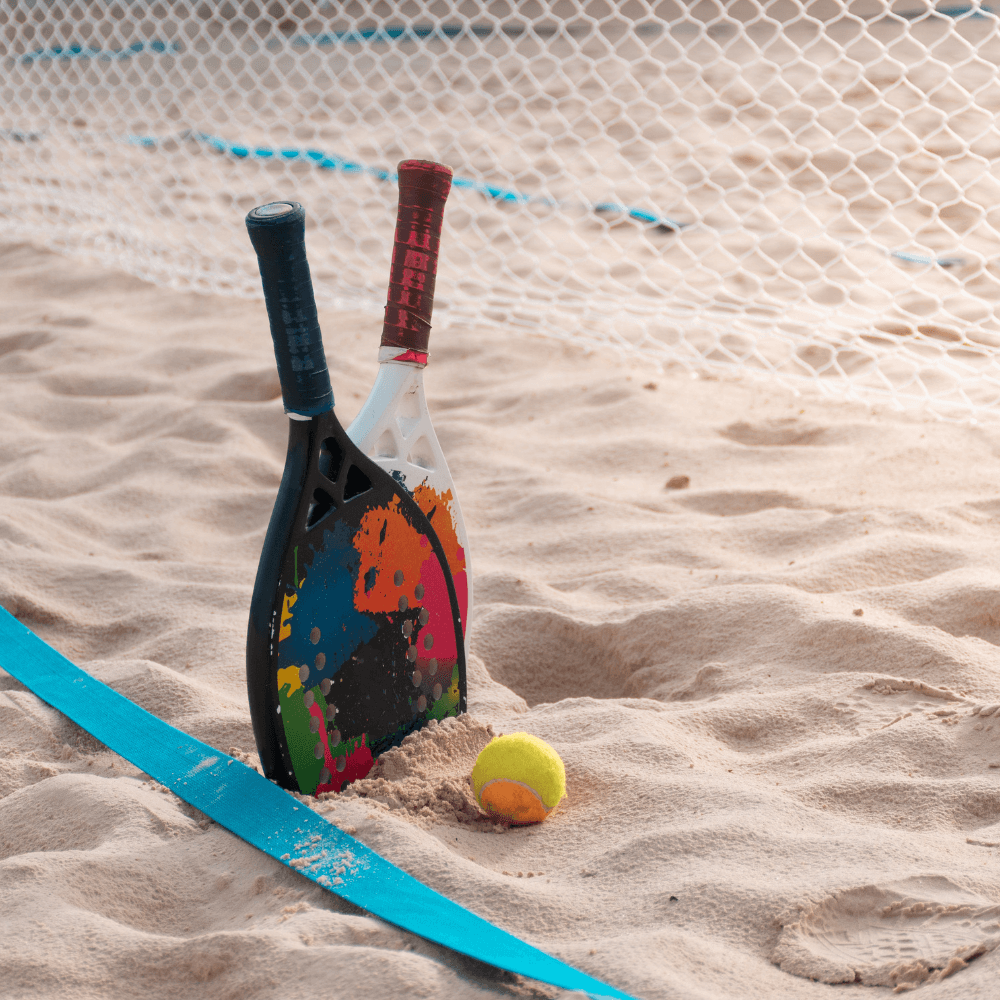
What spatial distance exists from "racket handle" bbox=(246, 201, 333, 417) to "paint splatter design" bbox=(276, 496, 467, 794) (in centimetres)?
15

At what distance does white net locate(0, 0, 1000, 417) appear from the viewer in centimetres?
281

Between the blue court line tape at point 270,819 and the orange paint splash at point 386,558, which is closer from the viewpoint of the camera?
the blue court line tape at point 270,819

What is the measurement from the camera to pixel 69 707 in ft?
4.46

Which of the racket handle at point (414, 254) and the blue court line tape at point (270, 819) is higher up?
the racket handle at point (414, 254)

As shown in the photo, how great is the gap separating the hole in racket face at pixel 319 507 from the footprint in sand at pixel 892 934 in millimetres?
628

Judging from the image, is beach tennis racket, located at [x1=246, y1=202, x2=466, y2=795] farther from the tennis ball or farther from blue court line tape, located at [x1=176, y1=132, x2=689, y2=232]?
blue court line tape, located at [x1=176, y1=132, x2=689, y2=232]

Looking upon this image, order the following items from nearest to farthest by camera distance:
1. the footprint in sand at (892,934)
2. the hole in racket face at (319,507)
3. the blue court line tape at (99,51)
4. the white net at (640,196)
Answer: the footprint in sand at (892,934), the hole in racket face at (319,507), the white net at (640,196), the blue court line tape at (99,51)

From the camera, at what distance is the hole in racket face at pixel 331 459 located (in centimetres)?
114

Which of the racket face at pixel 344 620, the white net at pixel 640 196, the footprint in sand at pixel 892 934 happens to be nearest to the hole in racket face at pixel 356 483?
the racket face at pixel 344 620

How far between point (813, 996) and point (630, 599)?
86 cm

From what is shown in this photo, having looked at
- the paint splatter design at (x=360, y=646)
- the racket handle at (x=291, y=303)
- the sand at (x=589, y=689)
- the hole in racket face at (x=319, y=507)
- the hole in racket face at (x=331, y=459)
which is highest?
the racket handle at (x=291, y=303)

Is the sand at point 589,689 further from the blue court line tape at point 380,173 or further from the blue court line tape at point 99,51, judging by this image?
the blue court line tape at point 99,51

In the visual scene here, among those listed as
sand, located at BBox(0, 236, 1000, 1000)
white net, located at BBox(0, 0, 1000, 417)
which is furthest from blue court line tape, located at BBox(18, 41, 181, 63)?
sand, located at BBox(0, 236, 1000, 1000)

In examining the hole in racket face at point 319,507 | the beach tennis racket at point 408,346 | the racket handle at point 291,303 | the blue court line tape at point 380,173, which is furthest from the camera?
the blue court line tape at point 380,173
